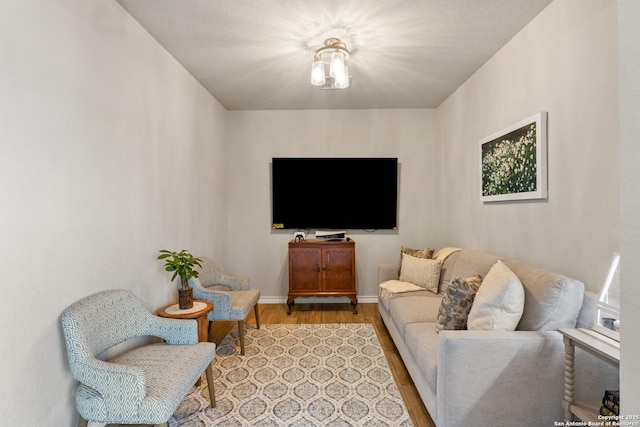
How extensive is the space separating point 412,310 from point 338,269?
56.4 inches

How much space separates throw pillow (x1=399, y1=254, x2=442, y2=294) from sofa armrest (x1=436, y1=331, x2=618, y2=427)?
143 cm

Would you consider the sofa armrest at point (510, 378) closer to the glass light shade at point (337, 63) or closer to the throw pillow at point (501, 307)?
the throw pillow at point (501, 307)

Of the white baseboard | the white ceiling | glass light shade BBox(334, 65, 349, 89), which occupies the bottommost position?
the white baseboard

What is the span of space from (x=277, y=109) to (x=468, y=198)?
2.64m

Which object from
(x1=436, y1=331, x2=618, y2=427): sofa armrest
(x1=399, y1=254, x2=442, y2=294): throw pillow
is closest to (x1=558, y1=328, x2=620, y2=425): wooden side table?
(x1=436, y1=331, x2=618, y2=427): sofa armrest

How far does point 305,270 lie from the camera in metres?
3.89

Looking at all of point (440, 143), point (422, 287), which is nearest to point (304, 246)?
point (422, 287)

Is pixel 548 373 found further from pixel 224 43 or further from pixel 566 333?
pixel 224 43

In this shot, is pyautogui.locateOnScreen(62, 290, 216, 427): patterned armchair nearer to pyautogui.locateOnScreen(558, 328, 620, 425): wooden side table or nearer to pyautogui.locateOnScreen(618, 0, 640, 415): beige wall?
pyautogui.locateOnScreen(618, 0, 640, 415): beige wall

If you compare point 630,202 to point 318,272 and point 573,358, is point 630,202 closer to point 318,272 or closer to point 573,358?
point 573,358

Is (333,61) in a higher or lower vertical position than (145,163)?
higher

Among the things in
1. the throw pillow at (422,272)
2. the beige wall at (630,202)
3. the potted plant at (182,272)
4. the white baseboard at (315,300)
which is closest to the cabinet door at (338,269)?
the white baseboard at (315,300)

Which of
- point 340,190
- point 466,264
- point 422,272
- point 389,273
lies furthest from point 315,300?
point 466,264

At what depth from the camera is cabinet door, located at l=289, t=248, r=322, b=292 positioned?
12.7 feet
